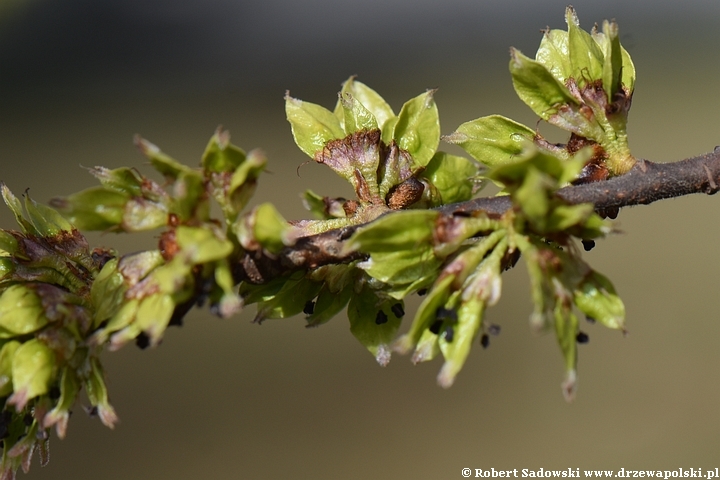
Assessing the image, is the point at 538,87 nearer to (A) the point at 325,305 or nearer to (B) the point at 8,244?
(A) the point at 325,305

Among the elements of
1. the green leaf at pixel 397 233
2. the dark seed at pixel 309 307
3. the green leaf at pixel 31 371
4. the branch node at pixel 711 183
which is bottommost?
the green leaf at pixel 31 371

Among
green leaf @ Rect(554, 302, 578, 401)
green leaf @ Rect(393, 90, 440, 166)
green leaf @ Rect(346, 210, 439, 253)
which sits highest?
green leaf @ Rect(393, 90, 440, 166)

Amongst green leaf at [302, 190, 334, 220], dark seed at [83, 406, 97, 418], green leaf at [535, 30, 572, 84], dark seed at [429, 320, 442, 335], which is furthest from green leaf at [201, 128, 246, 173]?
green leaf at [535, 30, 572, 84]

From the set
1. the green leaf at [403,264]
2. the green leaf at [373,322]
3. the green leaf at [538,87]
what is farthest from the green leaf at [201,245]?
the green leaf at [538,87]

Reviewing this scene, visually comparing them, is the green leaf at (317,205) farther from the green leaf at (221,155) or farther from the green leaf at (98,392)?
the green leaf at (98,392)

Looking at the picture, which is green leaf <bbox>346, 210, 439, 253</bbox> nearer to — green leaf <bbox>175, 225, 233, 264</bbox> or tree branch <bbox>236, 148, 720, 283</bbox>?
tree branch <bbox>236, 148, 720, 283</bbox>

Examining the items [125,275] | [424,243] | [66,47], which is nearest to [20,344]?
[125,275]

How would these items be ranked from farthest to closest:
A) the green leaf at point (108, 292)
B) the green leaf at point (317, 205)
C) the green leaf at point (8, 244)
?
1. the green leaf at point (317, 205)
2. the green leaf at point (8, 244)
3. the green leaf at point (108, 292)

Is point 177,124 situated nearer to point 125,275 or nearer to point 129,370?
point 129,370
